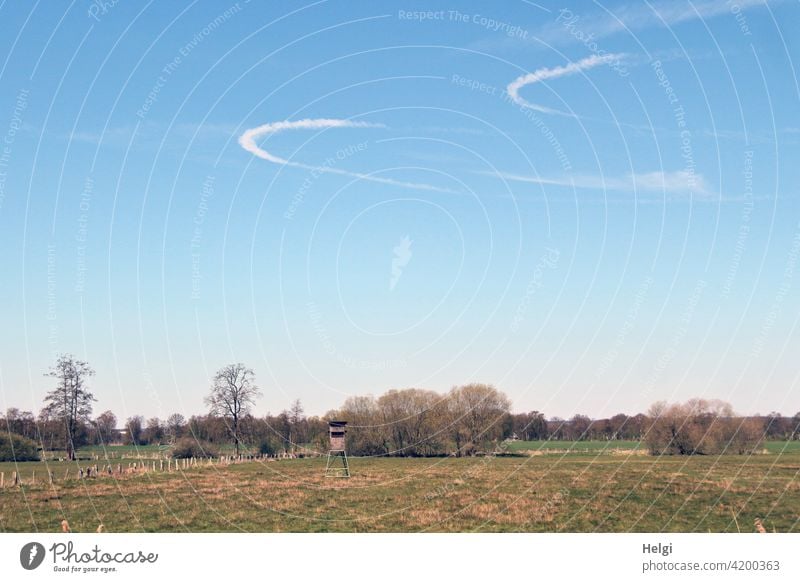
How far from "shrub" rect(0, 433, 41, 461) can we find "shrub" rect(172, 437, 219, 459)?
40.7 ft

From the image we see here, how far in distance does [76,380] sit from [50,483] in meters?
19.8

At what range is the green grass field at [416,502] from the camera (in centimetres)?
3216

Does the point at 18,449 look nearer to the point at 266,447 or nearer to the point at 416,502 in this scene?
the point at 266,447

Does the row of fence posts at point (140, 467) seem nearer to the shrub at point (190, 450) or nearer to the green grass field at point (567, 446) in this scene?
the shrub at point (190, 450)

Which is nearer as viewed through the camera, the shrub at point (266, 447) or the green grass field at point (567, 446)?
the shrub at point (266, 447)

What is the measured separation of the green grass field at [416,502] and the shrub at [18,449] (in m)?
12.7

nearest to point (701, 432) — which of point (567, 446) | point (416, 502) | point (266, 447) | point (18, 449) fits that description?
point (567, 446)

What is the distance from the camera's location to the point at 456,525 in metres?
31.9

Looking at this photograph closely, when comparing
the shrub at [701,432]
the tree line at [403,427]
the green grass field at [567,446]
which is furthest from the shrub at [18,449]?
the shrub at [701,432]

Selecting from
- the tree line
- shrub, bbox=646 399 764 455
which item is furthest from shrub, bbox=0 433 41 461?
shrub, bbox=646 399 764 455

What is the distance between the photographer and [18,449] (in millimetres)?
69250

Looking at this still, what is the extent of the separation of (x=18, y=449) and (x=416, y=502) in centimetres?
4652
